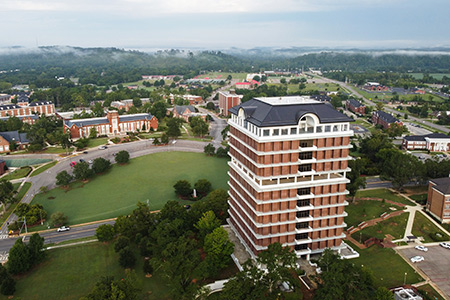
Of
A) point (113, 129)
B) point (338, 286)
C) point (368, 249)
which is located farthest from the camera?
point (113, 129)

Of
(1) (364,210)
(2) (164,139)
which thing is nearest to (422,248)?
(1) (364,210)

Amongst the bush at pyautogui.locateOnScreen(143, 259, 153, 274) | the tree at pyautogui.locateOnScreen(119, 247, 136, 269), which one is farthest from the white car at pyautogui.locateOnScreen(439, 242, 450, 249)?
the tree at pyautogui.locateOnScreen(119, 247, 136, 269)

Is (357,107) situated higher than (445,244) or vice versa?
(357,107)

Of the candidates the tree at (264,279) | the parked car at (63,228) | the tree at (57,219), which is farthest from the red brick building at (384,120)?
the tree at (57,219)

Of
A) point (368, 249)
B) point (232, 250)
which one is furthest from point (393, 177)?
point (232, 250)

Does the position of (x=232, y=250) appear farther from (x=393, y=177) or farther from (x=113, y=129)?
(x=113, y=129)

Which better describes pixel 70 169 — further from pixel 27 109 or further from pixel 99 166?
pixel 27 109

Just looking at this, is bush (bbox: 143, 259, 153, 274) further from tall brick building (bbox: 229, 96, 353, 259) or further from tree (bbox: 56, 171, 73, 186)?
tree (bbox: 56, 171, 73, 186)
